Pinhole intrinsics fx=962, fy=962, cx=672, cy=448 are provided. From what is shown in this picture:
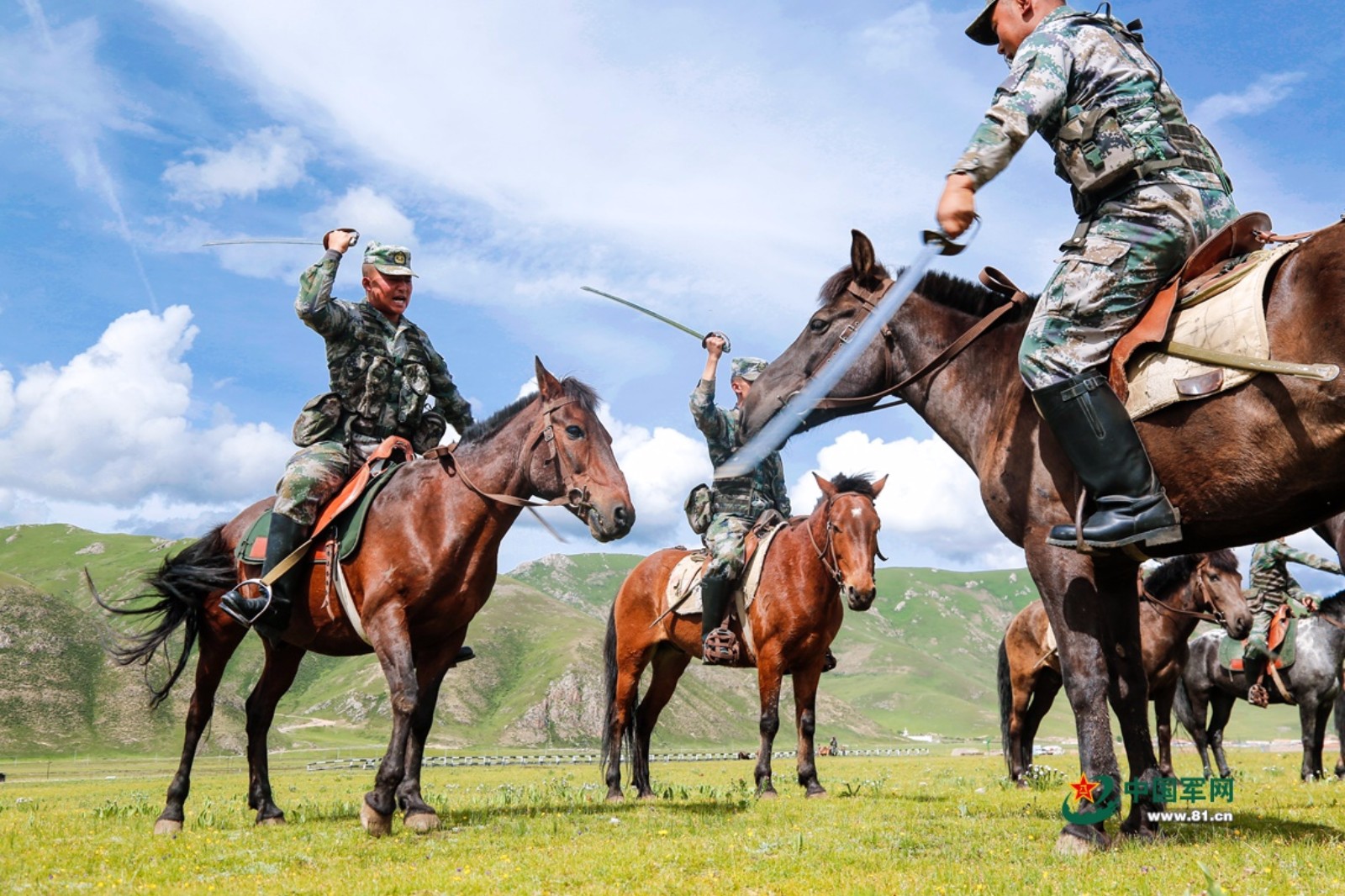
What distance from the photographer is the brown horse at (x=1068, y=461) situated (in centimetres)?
532

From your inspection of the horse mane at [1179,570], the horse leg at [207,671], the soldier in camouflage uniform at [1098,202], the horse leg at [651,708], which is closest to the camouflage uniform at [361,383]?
the horse leg at [207,671]

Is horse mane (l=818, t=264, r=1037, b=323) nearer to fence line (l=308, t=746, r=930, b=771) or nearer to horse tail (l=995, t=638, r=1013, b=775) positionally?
horse tail (l=995, t=638, r=1013, b=775)

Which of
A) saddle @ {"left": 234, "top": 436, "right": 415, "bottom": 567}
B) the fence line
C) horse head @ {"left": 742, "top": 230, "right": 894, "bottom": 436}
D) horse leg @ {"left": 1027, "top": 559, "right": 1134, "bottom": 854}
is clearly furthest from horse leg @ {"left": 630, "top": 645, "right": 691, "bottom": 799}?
the fence line

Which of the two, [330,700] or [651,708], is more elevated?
[651,708]

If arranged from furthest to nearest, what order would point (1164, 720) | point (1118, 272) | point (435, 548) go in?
1. point (1164, 720)
2. point (435, 548)
3. point (1118, 272)

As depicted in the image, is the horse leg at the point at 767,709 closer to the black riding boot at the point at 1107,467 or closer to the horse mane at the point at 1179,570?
the horse mane at the point at 1179,570

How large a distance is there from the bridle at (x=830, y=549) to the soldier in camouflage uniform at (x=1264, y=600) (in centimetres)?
1010

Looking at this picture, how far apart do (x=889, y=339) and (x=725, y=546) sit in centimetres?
698

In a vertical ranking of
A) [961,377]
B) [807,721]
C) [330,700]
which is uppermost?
[961,377]

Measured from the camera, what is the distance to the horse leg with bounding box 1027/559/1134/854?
636 centimetres

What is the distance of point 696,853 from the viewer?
23.6 ft

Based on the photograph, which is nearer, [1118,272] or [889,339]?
[1118,272]

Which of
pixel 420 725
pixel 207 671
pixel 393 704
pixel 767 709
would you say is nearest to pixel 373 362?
pixel 393 704

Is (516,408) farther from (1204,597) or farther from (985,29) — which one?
(1204,597)
